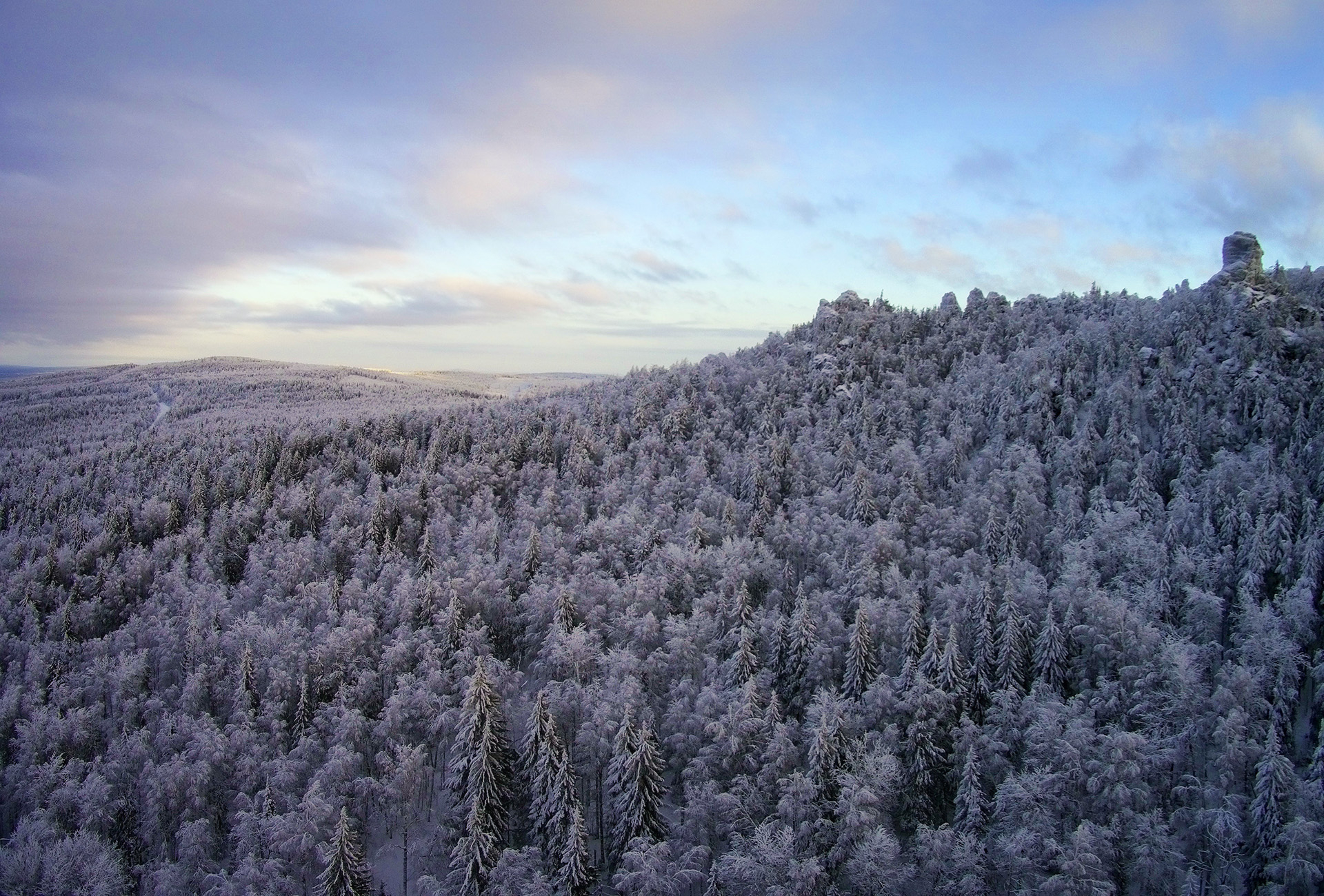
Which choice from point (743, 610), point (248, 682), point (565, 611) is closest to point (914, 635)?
point (743, 610)

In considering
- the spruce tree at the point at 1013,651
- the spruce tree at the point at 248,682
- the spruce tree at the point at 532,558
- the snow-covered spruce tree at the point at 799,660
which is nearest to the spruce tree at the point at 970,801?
the spruce tree at the point at 1013,651

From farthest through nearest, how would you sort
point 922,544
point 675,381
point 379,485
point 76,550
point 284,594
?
point 675,381 → point 379,485 → point 76,550 → point 284,594 → point 922,544

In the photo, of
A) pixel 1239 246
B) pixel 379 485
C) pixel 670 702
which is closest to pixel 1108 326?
pixel 1239 246

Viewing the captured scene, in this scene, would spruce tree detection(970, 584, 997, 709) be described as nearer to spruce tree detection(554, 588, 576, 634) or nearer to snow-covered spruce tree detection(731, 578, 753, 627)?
snow-covered spruce tree detection(731, 578, 753, 627)

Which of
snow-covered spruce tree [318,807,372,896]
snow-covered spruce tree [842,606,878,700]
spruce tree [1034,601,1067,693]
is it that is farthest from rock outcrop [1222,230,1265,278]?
snow-covered spruce tree [318,807,372,896]

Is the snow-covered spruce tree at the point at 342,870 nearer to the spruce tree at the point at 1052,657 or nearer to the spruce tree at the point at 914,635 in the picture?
the spruce tree at the point at 914,635

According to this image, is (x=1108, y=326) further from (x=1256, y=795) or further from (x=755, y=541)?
(x=1256, y=795)
